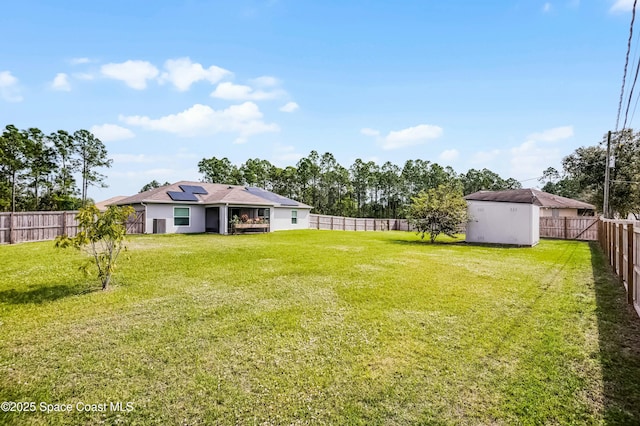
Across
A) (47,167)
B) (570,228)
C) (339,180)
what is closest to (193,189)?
(47,167)

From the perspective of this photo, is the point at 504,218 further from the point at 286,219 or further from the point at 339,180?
the point at 339,180

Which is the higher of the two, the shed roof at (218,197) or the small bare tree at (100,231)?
the shed roof at (218,197)

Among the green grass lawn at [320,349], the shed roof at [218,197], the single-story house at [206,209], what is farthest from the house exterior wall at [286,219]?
the green grass lawn at [320,349]

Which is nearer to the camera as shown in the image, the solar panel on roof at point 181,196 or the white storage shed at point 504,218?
the white storage shed at point 504,218

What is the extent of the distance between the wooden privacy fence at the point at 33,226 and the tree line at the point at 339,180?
2986 centimetres

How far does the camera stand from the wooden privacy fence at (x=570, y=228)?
798 inches

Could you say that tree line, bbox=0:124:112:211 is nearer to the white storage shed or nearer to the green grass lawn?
the green grass lawn

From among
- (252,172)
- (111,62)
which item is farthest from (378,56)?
(252,172)

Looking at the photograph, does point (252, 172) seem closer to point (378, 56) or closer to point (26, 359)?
point (378, 56)

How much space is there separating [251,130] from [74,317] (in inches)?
840

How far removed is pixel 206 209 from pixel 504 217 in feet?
61.2

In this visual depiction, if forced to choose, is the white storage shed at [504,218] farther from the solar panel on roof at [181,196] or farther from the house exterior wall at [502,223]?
the solar panel on roof at [181,196]

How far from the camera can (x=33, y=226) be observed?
1460cm

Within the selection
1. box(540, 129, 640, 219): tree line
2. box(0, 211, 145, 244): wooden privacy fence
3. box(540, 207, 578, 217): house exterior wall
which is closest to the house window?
box(0, 211, 145, 244): wooden privacy fence
